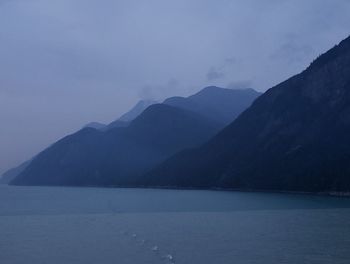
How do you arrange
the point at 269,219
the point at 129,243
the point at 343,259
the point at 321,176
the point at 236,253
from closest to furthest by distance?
the point at 343,259
the point at 236,253
the point at 129,243
the point at 269,219
the point at 321,176

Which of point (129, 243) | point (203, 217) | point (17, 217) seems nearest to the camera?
point (129, 243)

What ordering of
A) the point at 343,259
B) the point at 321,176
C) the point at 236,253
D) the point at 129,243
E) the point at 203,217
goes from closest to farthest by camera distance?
the point at 343,259
the point at 236,253
the point at 129,243
the point at 203,217
the point at 321,176

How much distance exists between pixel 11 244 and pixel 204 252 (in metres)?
24.3

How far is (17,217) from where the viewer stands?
110250 millimetres

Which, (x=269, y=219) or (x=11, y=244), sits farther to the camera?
(x=269, y=219)

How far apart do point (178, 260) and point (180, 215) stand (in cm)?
5097

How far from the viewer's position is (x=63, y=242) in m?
68.9

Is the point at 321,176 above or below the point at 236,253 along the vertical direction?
above

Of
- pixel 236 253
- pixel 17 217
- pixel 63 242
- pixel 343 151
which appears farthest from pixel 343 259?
pixel 343 151

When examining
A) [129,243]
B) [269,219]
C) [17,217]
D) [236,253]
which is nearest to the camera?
[236,253]

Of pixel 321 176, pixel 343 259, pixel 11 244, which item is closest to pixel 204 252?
pixel 343 259

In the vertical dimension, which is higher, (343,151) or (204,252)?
(343,151)

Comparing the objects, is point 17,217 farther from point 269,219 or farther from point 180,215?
point 269,219

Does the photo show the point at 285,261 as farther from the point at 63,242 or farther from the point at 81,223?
the point at 81,223
